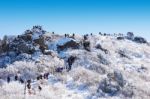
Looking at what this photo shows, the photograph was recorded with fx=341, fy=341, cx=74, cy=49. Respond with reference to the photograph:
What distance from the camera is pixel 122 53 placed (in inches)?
2985

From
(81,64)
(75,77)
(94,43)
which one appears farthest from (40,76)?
(94,43)

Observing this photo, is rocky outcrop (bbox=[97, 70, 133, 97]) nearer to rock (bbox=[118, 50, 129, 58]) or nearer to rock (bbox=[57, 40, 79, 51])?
rock (bbox=[57, 40, 79, 51])

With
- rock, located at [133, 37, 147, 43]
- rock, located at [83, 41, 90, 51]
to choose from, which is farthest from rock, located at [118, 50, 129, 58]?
rock, located at [133, 37, 147, 43]

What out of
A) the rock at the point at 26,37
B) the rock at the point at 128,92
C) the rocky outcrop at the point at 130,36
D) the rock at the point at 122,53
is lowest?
the rock at the point at 128,92

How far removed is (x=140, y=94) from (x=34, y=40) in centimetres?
2956

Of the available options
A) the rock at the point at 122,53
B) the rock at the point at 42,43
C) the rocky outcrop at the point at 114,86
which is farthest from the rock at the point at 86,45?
the rocky outcrop at the point at 114,86

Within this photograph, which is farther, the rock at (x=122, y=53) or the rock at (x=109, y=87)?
the rock at (x=122, y=53)

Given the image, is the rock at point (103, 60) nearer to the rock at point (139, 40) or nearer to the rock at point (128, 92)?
the rock at point (128, 92)

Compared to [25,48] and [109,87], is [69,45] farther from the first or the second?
[109,87]

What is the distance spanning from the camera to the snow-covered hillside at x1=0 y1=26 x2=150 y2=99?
40.9m

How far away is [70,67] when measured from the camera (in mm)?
55594

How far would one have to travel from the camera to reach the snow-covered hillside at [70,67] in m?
40.9

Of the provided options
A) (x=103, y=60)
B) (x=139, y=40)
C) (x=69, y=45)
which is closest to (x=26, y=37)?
(x=69, y=45)

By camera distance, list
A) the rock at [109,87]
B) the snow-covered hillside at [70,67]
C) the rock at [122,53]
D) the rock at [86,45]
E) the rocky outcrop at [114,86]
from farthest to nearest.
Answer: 1. the rock at [122,53]
2. the rock at [86,45]
3. the rock at [109,87]
4. the rocky outcrop at [114,86]
5. the snow-covered hillside at [70,67]
